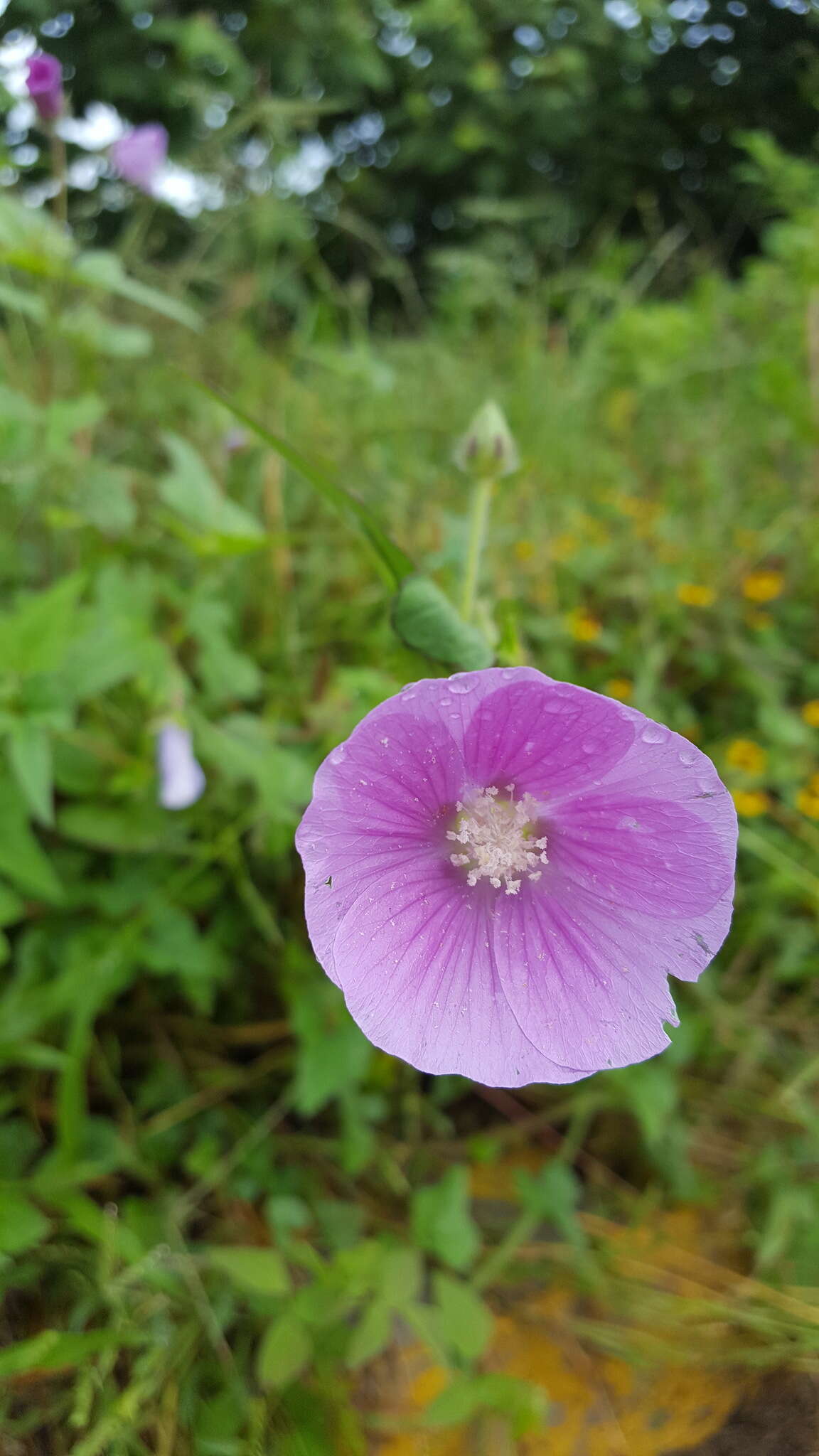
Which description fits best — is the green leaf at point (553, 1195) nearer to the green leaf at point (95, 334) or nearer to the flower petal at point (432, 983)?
the flower petal at point (432, 983)

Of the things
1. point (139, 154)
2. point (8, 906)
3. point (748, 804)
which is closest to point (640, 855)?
point (8, 906)

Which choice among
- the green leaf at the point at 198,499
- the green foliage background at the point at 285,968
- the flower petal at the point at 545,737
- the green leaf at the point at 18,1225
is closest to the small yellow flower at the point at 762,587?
the green foliage background at the point at 285,968

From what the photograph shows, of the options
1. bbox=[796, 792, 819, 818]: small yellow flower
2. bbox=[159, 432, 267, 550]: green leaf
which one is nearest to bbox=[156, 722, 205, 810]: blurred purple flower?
bbox=[159, 432, 267, 550]: green leaf

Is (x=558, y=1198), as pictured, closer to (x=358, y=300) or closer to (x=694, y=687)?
(x=694, y=687)

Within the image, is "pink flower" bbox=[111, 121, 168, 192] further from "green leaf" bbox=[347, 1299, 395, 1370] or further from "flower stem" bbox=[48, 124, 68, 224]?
"green leaf" bbox=[347, 1299, 395, 1370]

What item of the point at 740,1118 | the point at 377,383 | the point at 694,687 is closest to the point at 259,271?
the point at 377,383

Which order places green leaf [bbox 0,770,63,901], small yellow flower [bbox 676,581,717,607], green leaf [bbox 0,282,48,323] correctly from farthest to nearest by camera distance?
small yellow flower [bbox 676,581,717,607] < green leaf [bbox 0,282,48,323] < green leaf [bbox 0,770,63,901]

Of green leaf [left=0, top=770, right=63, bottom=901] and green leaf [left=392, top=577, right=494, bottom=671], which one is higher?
green leaf [left=392, top=577, right=494, bottom=671]
